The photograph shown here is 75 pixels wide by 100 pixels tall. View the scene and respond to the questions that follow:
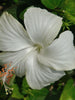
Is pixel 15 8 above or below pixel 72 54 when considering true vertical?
above

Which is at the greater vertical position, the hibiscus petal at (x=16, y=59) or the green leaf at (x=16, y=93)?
the hibiscus petal at (x=16, y=59)

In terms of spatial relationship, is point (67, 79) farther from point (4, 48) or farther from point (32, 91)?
point (4, 48)

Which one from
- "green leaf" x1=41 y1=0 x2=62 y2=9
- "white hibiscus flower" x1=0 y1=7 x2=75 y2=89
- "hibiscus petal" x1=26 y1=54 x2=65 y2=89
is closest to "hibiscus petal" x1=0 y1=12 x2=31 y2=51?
"white hibiscus flower" x1=0 y1=7 x2=75 y2=89

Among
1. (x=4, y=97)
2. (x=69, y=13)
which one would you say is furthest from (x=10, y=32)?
(x=4, y=97)

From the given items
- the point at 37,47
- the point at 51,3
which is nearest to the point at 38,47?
the point at 37,47

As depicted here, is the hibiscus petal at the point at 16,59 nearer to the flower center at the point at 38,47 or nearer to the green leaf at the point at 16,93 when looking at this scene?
the flower center at the point at 38,47

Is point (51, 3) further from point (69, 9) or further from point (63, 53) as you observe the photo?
point (63, 53)

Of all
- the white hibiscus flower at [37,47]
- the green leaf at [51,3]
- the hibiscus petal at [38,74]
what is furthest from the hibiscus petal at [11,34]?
the green leaf at [51,3]

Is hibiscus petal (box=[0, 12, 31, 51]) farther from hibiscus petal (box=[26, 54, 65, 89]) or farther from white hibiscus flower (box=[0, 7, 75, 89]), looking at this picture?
hibiscus petal (box=[26, 54, 65, 89])
